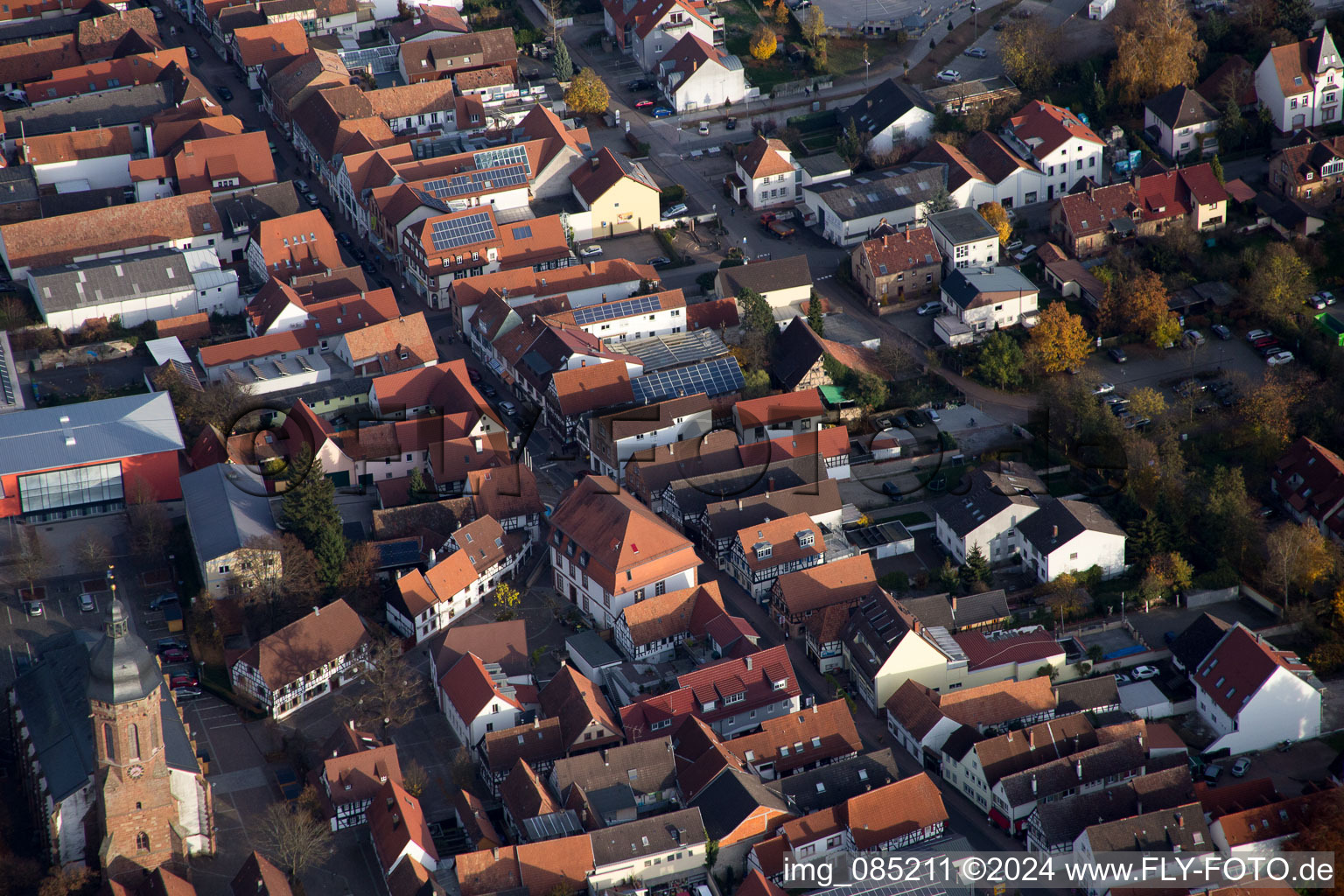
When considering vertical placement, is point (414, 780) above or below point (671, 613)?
below

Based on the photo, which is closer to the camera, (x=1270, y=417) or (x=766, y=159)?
(x=1270, y=417)

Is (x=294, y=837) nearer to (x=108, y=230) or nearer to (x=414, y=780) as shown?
(x=414, y=780)

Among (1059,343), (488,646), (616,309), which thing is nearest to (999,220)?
(1059,343)

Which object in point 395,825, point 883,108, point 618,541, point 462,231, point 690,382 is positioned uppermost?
point 883,108

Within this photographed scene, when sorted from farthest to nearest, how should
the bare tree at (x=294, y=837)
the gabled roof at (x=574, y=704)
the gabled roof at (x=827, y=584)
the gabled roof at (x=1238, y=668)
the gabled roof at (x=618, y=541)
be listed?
the gabled roof at (x=827, y=584) < the gabled roof at (x=618, y=541) < the gabled roof at (x=1238, y=668) < the gabled roof at (x=574, y=704) < the bare tree at (x=294, y=837)

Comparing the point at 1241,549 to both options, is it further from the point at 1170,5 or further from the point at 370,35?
the point at 370,35

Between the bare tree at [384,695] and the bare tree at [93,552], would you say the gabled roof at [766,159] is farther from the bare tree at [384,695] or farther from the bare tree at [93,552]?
the bare tree at [93,552]

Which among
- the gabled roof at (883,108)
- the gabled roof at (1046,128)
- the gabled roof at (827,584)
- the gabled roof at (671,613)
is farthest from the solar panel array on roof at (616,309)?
the gabled roof at (1046,128)
